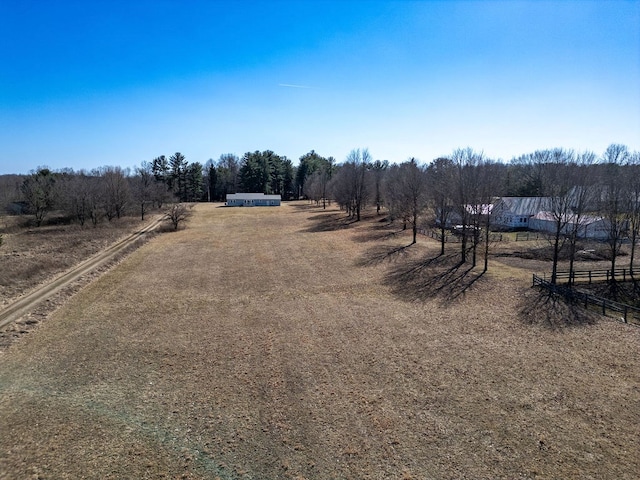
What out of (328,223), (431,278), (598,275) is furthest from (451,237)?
(328,223)

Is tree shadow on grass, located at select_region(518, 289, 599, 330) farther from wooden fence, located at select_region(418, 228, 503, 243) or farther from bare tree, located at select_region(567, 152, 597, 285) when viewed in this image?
wooden fence, located at select_region(418, 228, 503, 243)

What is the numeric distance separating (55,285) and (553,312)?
32951mm

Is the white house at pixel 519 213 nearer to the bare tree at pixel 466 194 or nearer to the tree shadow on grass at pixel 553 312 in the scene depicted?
the bare tree at pixel 466 194

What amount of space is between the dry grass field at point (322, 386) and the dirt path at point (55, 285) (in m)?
1.91

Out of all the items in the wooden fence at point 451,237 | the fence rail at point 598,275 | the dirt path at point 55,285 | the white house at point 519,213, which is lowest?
the dirt path at point 55,285

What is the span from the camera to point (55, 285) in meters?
26.4

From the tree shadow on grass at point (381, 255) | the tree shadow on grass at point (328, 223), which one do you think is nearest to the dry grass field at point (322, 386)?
the tree shadow on grass at point (381, 255)

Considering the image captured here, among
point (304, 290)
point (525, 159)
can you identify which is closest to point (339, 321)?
point (304, 290)

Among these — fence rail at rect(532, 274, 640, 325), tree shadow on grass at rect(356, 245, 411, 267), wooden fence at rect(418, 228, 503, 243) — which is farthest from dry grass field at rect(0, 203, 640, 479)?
wooden fence at rect(418, 228, 503, 243)

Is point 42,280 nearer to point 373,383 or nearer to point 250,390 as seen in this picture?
point 250,390

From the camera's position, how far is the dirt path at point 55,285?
20.8 m

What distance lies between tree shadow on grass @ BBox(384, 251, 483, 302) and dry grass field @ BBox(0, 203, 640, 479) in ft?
1.27

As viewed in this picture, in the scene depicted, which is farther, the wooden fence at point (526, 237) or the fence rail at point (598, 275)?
the wooden fence at point (526, 237)

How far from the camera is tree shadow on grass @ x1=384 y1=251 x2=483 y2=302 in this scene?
24719 mm
